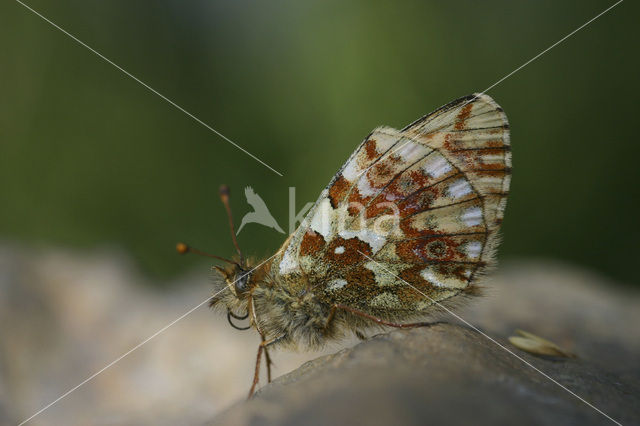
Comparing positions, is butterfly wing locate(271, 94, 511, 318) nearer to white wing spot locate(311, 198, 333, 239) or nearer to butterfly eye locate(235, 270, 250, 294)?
white wing spot locate(311, 198, 333, 239)

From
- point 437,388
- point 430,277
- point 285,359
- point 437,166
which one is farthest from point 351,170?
point 285,359

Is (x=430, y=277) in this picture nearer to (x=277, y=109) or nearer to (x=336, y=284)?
(x=336, y=284)

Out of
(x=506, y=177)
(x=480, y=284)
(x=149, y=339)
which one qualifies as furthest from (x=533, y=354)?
(x=149, y=339)

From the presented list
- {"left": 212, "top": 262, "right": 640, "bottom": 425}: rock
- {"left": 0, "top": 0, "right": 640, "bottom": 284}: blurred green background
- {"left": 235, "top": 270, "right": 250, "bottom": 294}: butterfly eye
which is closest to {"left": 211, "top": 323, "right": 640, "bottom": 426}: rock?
{"left": 212, "top": 262, "right": 640, "bottom": 425}: rock

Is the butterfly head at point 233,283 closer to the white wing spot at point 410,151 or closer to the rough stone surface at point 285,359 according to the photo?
the rough stone surface at point 285,359

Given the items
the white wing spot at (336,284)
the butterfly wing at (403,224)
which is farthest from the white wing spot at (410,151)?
the white wing spot at (336,284)

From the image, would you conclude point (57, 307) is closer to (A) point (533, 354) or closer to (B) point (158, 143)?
(B) point (158, 143)

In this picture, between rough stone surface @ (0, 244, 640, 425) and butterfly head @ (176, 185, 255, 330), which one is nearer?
rough stone surface @ (0, 244, 640, 425)

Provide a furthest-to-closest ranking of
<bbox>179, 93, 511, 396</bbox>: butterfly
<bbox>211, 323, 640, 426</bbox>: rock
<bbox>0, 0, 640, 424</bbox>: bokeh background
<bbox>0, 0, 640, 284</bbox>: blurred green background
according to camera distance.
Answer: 1. <bbox>0, 0, 640, 284</bbox>: blurred green background
2. <bbox>0, 0, 640, 424</bbox>: bokeh background
3. <bbox>179, 93, 511, 396</bbox>: butterfly
4. <bbox>211, 323, 640, 426</bbox>: rock
